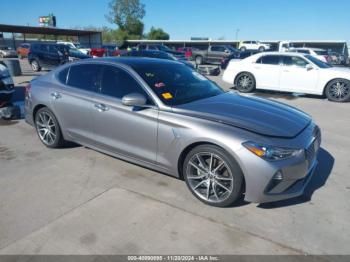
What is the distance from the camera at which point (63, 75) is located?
4938 mm

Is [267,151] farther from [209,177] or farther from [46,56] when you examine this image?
[46,56]

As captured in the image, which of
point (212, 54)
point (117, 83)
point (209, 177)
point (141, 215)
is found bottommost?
point (141, 215)

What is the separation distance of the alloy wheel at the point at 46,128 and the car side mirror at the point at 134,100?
1.90 m

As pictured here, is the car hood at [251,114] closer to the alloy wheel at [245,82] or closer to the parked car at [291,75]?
the parked car at [291,75]

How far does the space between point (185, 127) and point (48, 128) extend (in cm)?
282

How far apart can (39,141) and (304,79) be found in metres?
8.82

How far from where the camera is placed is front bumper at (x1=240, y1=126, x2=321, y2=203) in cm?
305

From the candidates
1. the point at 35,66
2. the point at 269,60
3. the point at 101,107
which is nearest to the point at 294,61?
the point at 269,60

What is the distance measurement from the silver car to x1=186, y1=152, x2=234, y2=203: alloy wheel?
1 centimetres

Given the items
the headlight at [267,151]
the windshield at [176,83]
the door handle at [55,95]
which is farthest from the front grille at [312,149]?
the door handle at [55,95]

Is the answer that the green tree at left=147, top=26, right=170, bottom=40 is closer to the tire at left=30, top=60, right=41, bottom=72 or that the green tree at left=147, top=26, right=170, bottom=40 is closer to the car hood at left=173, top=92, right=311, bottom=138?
the tire at left=30, top=60, right=41, bottom=72

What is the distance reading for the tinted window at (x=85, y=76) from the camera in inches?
175

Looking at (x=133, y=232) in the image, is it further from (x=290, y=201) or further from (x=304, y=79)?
(x=304, y=79)

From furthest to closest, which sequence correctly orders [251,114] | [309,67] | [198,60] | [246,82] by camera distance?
1. [198,60]
2. [246,82]
3. [309,67]
4. [251,114]
